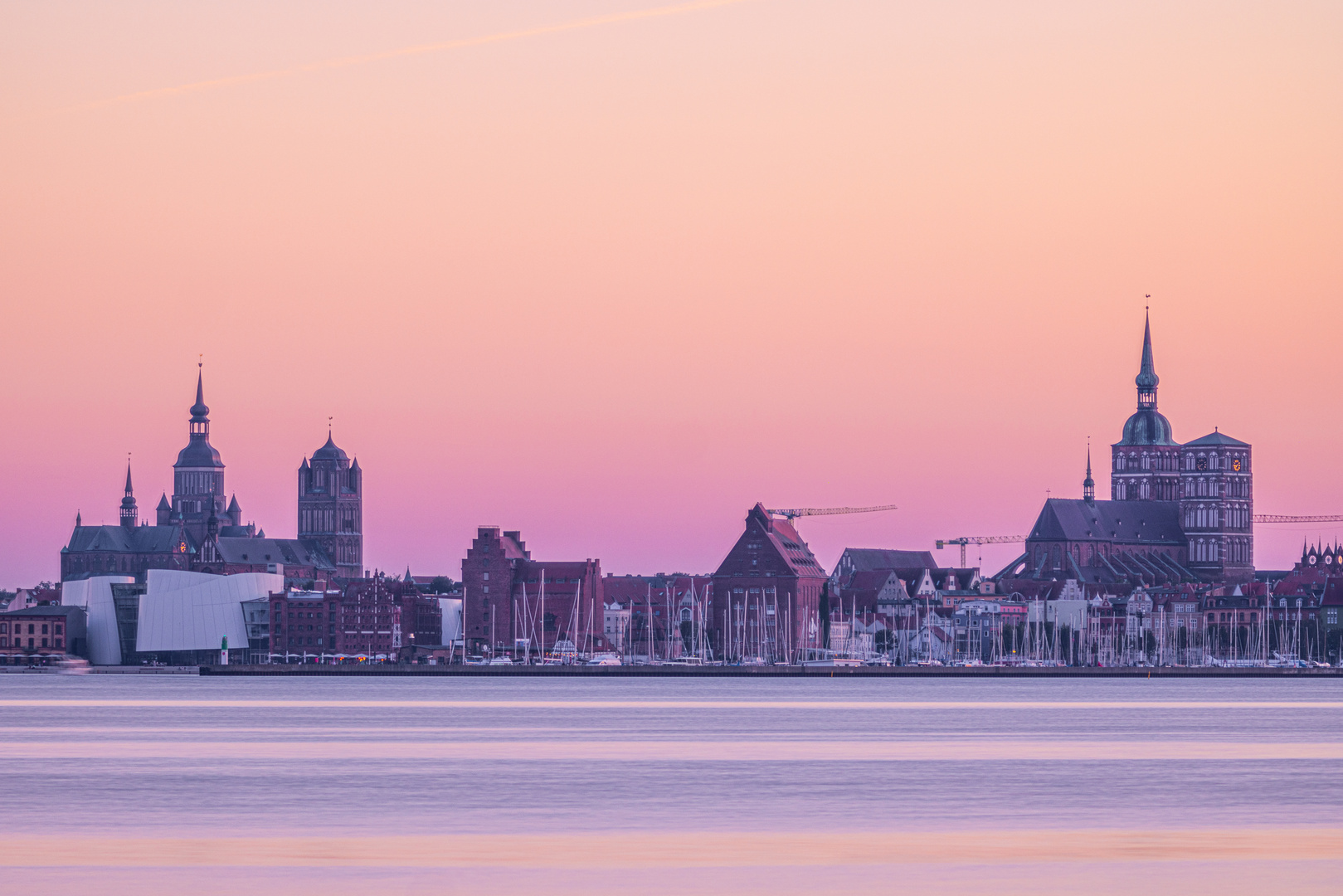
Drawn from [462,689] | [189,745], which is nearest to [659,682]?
[462,689]

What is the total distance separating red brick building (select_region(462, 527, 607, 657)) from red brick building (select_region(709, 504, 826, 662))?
12.7 m

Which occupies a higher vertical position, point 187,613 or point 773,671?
point 187,613

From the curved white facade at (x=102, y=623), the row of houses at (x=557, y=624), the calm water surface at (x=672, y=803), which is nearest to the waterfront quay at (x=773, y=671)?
the row of houses at (x=557, y=624)

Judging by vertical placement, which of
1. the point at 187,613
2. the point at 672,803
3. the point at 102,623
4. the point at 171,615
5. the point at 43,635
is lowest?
the point at 43,635

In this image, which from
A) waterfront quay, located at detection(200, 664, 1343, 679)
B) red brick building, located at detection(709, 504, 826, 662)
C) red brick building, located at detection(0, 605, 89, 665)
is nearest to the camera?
waterfront quay, located at detection(200, 664, 1343, 679)

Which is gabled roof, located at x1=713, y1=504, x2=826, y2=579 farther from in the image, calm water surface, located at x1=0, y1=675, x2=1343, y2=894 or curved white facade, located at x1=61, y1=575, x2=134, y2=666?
calm water surface, located at x1=0, y1=675, x2=1343, y2=894

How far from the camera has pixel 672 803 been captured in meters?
38.7

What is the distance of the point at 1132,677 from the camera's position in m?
163

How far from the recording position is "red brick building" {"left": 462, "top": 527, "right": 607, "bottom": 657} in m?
186

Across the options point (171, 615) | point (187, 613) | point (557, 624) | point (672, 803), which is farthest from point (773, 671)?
point (672, 803)

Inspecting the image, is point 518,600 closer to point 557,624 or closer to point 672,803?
point 557,624

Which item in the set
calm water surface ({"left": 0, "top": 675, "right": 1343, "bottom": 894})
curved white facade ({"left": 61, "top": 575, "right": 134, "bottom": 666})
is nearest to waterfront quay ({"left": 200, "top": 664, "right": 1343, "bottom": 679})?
curved white facade ({"left": 61, "top": 575, "right": 134, "bottom": 666})

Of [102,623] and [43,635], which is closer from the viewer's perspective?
[43,635]

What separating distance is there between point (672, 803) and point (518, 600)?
147962 mm
